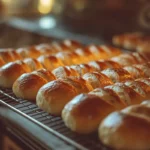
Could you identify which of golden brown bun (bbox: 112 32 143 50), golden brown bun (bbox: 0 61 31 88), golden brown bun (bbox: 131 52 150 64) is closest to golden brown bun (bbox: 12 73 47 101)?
golden brown bun (bbox: 0 61 31 88)

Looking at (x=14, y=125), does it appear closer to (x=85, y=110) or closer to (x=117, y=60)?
(x=85, y=110)

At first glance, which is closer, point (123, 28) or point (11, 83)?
point (11, 83)

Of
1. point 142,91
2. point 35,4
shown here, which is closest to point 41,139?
point 142,91

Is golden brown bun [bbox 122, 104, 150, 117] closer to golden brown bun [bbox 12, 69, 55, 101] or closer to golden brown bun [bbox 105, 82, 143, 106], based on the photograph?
golden brown bun [bbox 105, 82, 143, 106]

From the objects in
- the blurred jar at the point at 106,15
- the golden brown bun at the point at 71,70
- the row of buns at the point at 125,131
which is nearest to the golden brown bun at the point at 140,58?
the golden brown bun at the point at 71,70

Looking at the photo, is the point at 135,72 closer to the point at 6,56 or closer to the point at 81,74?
the point at 81,74

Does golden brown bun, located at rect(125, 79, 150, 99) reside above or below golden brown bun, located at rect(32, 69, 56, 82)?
above

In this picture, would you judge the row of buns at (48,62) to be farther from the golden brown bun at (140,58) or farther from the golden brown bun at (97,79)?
the golden brown bun at (97,79)
